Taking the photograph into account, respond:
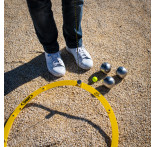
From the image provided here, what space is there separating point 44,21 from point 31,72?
2.91 feet

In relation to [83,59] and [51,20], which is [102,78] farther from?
[51,20]

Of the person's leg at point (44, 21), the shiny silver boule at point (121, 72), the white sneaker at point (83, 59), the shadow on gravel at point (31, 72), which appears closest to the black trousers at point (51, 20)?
the person's leg at point (44, 21)

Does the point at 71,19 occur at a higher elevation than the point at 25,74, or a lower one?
higher

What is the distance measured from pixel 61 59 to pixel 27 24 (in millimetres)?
→ 1337

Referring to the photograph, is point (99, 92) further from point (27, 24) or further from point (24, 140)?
point (27, 24)

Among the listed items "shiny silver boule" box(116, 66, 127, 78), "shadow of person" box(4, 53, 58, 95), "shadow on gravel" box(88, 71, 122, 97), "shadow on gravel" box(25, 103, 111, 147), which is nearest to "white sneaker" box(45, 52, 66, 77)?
"shadow of person" box(4, 53, 58, 95)

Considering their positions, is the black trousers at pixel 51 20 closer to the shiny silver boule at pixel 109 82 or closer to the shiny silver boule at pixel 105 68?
the shiny silver boule at pixel 105 68

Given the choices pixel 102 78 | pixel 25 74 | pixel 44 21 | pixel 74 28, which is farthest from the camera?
pixel 25 74

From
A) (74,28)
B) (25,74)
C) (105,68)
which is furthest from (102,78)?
(25,74)

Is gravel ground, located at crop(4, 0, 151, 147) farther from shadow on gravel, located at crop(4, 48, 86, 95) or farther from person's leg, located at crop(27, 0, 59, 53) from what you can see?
person's leg, located at crop(27, 0, 59, 53)

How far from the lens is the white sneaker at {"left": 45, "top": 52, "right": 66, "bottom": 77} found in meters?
2.42

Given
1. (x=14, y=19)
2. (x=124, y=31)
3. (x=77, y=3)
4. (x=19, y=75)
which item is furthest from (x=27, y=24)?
(x=124, y=31)

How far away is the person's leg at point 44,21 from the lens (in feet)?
6.14

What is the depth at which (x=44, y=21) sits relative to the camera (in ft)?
6.74
